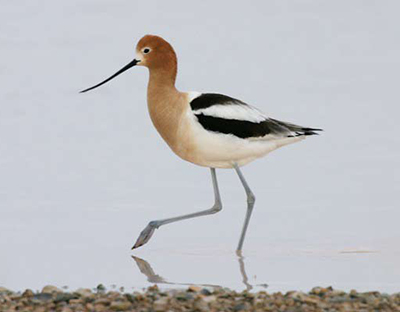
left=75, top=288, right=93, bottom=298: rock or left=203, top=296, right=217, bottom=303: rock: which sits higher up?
left=75, top=288, right=93, bottom=298: rock

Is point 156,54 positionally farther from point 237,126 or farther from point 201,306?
point 201,306

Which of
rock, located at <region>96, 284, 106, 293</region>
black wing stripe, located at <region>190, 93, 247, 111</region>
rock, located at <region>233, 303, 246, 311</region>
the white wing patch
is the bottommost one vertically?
rock, located at <region>233, 303, 246, 311</region>

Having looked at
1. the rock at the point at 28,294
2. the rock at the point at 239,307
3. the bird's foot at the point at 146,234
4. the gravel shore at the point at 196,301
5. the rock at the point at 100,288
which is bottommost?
the rock at the point at 239,307

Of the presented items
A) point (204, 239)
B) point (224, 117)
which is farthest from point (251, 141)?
point (204, 239)

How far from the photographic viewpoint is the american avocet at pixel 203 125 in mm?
9961

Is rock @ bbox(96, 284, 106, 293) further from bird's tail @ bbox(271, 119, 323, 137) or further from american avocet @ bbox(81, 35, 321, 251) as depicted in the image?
bird's tail @ bbox(271, 119, 323, 137)

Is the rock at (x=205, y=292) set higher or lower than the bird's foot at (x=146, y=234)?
lower

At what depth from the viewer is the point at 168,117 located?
32.9ft

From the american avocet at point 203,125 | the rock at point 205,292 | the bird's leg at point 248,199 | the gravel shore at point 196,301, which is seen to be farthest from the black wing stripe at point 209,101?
the rock at point 205,292

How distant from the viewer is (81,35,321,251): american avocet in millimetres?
9961

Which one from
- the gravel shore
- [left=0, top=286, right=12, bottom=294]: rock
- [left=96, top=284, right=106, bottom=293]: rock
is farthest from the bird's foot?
the gravel shore

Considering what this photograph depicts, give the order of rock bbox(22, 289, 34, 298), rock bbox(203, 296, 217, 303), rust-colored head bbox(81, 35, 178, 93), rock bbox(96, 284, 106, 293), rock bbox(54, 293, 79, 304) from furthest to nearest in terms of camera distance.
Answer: rust-colored head bbox(81, 35, 178, 93) → rock bbox(96, 284, 106, 293) → rock bbox(22, 289, 34, 298) → rock bbox(54, 293, 79, 304) → rock bbox(203, 296, 217, 303)

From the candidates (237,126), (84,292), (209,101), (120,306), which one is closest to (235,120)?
(237,126)

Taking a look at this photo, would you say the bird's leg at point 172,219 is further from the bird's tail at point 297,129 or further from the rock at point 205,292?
the rock at point 205,292
